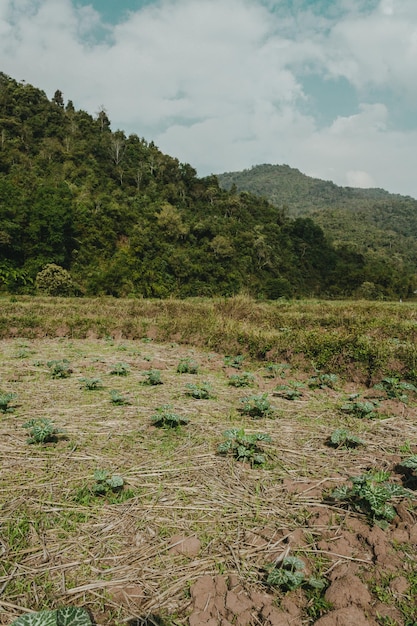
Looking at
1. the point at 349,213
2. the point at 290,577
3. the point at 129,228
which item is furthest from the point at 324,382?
the point at 349,213

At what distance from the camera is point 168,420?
366 cm

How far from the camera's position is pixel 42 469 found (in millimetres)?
2781

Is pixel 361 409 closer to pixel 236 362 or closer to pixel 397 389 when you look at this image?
pixel 397 389

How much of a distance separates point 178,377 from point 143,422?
200 cm

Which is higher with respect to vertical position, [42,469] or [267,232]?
[267,232]

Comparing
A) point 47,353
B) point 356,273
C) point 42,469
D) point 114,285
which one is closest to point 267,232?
point 356,273

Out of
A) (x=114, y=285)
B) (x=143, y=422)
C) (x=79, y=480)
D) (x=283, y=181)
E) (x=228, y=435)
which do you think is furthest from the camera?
(x=283, y=181)

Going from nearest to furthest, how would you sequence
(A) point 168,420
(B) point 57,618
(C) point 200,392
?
1. (B) point 57,618
2. (A) point 168,420
3. (C) point 200,392

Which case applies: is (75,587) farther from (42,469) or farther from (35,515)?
(42,469)

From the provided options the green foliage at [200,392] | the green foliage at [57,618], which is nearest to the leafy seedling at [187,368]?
the green foliage at [200,392]

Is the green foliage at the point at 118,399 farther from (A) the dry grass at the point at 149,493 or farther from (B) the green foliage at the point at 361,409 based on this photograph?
(B) the green foliage at the point at 361,409

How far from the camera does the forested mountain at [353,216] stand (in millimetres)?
85562

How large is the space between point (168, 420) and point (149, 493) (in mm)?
1158

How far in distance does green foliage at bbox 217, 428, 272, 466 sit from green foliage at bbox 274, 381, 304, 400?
151 cm
